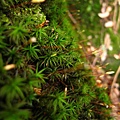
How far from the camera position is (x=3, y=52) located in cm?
125

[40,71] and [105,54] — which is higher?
[40,71]

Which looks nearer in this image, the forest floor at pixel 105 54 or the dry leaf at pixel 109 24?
the forest floor at pixel 105 54

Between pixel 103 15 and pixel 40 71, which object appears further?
pixel 103 15

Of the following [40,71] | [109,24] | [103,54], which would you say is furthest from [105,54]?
[40,71]

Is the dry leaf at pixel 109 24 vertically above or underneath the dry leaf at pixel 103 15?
underneath

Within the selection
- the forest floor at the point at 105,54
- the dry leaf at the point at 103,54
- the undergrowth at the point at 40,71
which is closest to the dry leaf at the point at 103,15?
the forest floor at the point at 105,54

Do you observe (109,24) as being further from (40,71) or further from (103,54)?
(40,71)

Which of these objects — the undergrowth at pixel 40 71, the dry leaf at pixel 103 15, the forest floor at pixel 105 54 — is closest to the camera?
the undergrowth at pixel 40 71

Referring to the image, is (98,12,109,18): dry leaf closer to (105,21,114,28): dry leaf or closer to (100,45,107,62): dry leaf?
(105,21,114,28): dry leaf

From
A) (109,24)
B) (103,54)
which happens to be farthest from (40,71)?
(109,24)

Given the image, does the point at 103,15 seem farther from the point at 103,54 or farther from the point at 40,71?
the point at 40,71

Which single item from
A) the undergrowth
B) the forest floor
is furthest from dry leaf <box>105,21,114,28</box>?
the undergrowth

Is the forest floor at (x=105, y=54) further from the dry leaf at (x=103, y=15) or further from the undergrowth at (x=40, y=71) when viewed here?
the undergrowth at (x=40, y=71)

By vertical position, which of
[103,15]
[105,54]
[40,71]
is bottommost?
[105,54]
